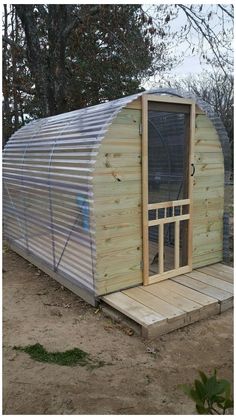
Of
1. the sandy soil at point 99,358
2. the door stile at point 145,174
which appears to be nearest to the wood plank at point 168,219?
the door stile at point 145,174

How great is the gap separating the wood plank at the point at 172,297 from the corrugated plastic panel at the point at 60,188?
0.81 metres

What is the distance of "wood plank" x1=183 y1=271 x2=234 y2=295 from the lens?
4664mm

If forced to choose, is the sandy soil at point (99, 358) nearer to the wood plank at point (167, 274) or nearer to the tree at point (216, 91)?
the wood plank at point (167, 274)

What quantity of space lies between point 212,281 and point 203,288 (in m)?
0.29

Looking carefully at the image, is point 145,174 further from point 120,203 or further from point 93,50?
point 93,50

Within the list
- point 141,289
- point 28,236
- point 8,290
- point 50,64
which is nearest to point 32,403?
point 141,289

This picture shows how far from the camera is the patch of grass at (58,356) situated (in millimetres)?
3359

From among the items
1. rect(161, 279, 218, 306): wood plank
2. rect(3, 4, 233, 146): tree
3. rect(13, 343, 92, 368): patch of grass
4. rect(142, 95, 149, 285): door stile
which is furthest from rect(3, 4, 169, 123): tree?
rect(13, 343, 92, 368): patch of grass

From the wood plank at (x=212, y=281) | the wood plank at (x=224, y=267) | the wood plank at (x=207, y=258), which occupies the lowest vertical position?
the wood plank at (x=212, y=281)

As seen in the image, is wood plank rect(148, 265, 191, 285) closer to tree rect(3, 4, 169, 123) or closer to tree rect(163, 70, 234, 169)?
tree rect(3, 4, 169, 123)

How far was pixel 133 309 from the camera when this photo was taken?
404 centimetres

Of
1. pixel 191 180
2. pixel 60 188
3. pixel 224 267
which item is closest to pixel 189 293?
pixel 224 267

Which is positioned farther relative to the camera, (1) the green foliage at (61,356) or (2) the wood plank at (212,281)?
(2) the wood plank at (212,281)

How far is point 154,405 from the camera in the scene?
2777 mm
